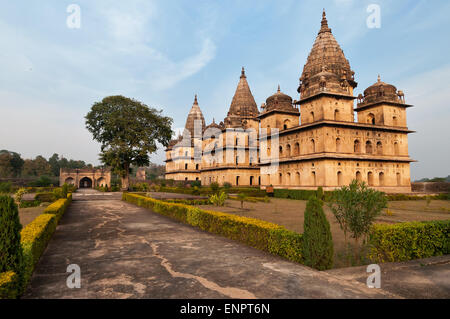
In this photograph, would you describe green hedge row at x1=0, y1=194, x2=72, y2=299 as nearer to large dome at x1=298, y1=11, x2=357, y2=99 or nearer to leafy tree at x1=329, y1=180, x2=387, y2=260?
leafy tree at x1=329, y1=180, x2=387, y2=260

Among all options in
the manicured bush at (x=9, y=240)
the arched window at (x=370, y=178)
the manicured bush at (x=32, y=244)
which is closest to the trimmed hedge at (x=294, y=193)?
the arched window at (x=370, y=178)

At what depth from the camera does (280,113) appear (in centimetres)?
3788

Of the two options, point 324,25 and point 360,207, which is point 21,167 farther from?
point 360,207

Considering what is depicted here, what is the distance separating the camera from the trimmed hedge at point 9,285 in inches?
161

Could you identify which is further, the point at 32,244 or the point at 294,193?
the point at 294,193

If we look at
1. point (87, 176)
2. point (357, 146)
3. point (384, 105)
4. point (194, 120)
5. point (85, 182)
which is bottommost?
point (85, 182)

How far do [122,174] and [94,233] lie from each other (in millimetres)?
30704

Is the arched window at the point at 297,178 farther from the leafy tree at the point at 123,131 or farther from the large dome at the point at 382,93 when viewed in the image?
the leafy tree at the point at 123,131

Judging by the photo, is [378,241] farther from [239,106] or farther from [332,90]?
[239,106]

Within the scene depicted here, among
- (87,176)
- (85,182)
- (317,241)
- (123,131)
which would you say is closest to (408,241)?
(317,241)

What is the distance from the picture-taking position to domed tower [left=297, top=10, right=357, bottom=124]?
30625 millimetres

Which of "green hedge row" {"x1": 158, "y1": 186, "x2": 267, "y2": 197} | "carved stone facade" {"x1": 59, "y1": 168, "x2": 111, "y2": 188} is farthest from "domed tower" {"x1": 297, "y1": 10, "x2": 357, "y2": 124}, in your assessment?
"carved stone facade" {"x1": 59, "y1": 168, "x2": 111, "y2": 188}

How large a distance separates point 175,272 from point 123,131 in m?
36.5
